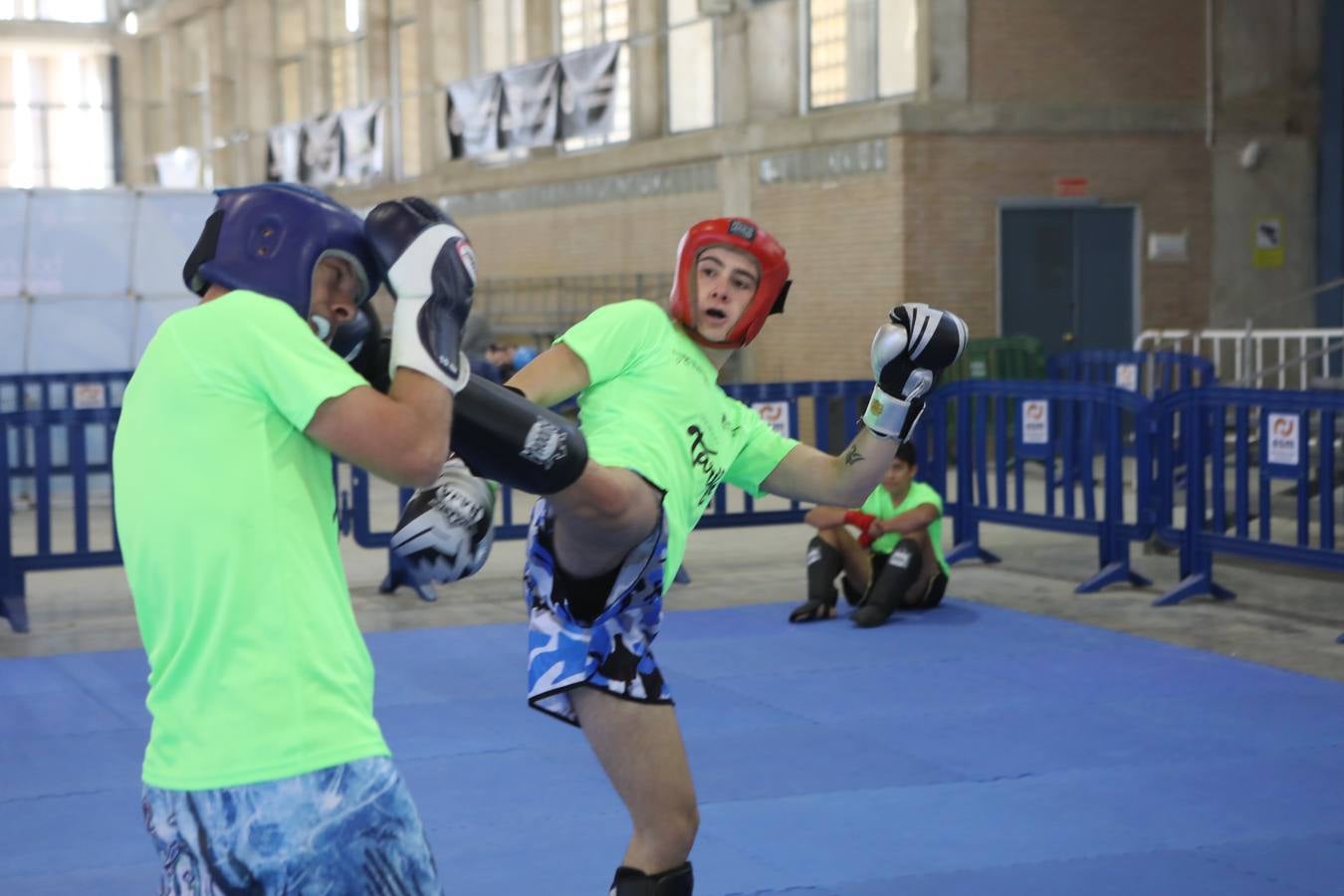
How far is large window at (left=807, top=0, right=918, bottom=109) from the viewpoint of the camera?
2089 centimetres

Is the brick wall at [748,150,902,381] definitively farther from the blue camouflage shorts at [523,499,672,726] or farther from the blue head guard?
the blue head guard

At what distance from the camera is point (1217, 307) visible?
22.4 meters

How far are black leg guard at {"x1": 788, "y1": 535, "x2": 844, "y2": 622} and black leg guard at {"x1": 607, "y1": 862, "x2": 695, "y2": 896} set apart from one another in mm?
6417

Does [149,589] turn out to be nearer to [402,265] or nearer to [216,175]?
[402,265]

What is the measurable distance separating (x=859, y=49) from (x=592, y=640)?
59.4 ft

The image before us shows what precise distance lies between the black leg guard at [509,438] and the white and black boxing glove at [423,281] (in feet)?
0.65

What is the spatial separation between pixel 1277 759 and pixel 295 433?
5.43 m

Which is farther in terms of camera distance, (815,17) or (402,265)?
(815,17)

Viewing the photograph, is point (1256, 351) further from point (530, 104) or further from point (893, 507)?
point (893, 507)

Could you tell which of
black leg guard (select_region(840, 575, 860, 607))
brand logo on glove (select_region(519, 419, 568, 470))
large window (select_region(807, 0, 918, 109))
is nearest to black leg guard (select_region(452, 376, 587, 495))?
brand logo on glove (select_region(519, 419, 568, 470))

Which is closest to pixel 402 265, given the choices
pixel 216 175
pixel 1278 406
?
pixel 1278 406

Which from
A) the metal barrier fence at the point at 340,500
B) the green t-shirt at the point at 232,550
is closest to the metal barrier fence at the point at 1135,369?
the metal barrier fence at the point at 340,500

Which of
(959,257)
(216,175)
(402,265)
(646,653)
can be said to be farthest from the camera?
(216,175)

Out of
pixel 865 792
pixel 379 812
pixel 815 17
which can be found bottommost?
pixel 865 792
